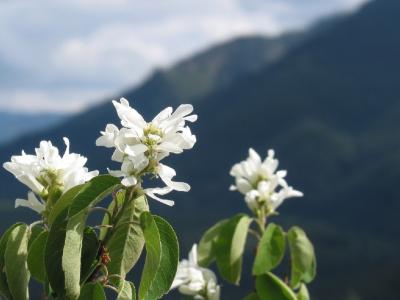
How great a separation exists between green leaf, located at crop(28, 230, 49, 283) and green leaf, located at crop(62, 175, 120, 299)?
1.04 feet

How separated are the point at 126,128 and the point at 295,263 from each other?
2.08m

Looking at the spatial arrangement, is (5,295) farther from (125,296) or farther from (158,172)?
(158,172)

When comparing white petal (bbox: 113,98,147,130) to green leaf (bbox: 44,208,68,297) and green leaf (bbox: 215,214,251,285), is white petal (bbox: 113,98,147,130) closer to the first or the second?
green leaf (bbox: 44,208,68,297)

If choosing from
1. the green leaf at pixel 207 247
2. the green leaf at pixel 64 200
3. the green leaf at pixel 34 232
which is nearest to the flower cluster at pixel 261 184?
the green leaf at pixel 207 247

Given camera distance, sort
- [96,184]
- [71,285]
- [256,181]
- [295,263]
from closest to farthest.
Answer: [71,285]
[96,184]
[295,263]
[256,181]

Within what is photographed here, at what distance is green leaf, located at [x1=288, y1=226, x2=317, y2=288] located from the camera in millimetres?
4508

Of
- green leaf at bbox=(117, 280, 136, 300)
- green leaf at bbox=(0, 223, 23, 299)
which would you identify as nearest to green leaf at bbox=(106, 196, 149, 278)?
green leaf at bbox=(117, 280, 136, 300)

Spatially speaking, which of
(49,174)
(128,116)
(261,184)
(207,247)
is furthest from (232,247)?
(128,116)

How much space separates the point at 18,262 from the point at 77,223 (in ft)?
1.21

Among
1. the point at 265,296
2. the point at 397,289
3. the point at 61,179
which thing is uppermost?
the point at 397,289

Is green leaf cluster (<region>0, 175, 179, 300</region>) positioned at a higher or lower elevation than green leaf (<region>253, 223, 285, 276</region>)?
lower

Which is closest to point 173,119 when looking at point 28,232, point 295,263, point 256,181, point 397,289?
point 28,232

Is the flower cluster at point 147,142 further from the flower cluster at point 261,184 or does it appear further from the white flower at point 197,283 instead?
the flower cluster at point 261,184

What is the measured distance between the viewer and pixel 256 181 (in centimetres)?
515
